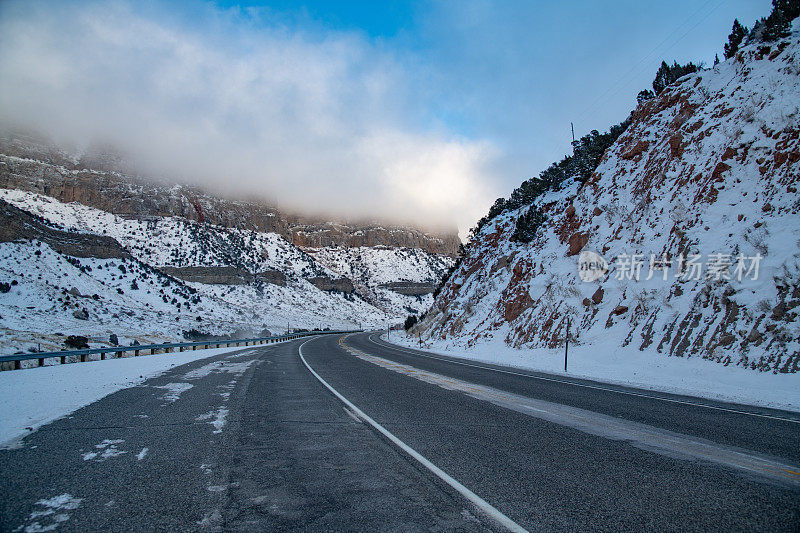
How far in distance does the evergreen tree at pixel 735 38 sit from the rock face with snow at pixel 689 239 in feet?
5.72

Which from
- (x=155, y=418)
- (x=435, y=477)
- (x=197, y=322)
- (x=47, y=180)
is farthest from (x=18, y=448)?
(x=47, y=180)

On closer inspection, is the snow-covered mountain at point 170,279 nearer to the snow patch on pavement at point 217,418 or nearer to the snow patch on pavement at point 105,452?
the snow patch on pavement at point 217,418

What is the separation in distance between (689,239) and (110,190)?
124652 mm

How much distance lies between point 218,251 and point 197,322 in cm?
5241

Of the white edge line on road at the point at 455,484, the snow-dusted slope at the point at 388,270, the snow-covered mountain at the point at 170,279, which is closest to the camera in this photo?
the white edge line on road at the point at 455,484

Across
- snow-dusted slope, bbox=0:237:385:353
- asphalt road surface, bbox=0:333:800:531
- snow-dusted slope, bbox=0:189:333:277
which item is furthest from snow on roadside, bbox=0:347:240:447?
snow-dusted slope, bbox=0:189:333:277

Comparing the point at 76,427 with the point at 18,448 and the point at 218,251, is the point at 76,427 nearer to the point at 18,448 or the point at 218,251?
the point at 18,448

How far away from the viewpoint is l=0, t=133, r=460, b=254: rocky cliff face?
101188 millimetres

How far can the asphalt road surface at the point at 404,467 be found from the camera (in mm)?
3549

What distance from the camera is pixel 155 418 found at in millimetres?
7363

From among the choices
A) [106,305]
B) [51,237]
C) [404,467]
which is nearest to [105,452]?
[404,467]

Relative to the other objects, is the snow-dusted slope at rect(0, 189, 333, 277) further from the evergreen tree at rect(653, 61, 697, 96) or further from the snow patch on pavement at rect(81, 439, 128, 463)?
the snow patch on pavement at rect(81, 439, 128, 463)

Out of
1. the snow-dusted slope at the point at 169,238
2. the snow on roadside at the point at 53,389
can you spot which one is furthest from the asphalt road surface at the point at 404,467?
the snow-dusted slope at the point at 169,238

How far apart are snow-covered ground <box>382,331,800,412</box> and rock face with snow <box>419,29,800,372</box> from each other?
1.56 feet
